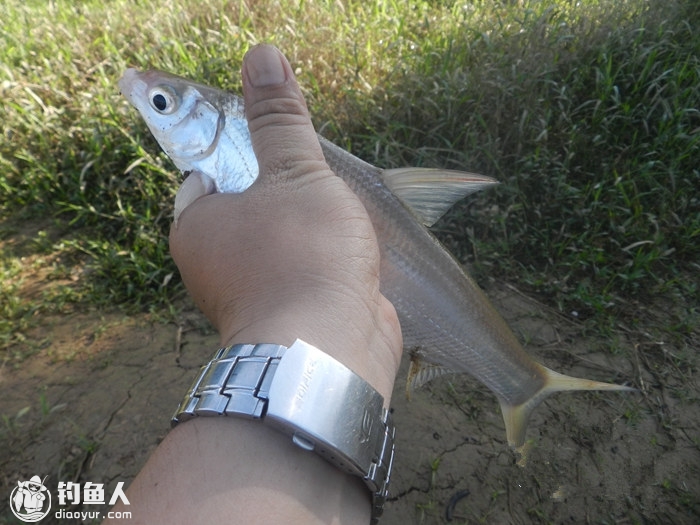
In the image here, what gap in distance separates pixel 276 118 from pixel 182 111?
497mm

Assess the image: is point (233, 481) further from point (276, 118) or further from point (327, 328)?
point (276, 118)

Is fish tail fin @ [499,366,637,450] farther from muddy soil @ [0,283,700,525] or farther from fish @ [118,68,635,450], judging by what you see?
muddy soil @ [0,283,700,525]

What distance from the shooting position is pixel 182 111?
1934 millimetres

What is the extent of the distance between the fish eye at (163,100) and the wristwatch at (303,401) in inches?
45.4

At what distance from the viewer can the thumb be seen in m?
1.64

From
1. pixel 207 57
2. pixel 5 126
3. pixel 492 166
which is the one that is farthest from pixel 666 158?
pixel 5 126

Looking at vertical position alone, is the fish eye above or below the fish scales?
above

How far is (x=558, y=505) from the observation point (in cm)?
227

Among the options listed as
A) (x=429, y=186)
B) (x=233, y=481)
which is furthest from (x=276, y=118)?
(x=233, y=481)

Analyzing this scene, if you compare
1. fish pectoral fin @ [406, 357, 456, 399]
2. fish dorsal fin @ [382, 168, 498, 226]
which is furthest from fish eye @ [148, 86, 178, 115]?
fish pectoral fin @ [406, 357, 456, 399]

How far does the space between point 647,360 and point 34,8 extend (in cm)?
601

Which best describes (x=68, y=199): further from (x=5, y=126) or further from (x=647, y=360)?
(x=647, y=360)

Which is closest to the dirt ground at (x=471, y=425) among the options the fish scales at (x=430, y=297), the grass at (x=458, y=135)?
the grass at (x=458, y=135)

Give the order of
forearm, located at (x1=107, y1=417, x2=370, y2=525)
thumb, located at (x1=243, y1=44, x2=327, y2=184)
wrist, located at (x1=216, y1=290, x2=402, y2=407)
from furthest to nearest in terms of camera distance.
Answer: thumb, located at (x1=243, y1=44, x2=327, y2=184), wrist, located at (x1=216, y1=290, x2=402, y2=407), forearm, located at (x1=107, y1=417, x2=370, y2=525)
